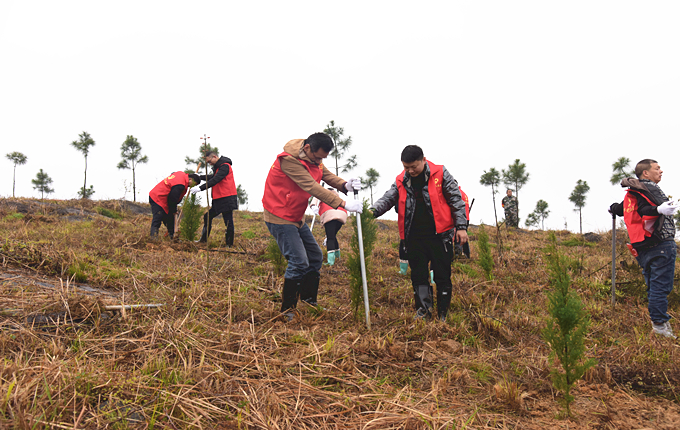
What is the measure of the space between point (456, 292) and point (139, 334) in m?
3.79

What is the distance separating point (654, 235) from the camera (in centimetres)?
382

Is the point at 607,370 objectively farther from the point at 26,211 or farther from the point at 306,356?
the point at 26,211

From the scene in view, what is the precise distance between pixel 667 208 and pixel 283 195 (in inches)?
152

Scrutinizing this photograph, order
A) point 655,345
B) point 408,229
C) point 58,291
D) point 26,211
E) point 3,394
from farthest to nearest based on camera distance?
point 26,211, point 408,229, point 655,345, point 58,291, point 3,394

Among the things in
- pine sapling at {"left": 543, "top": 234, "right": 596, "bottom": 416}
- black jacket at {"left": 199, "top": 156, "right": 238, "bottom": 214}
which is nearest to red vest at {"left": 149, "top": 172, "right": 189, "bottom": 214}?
black jacket at {"left": 199, "top": 156, "right": 238, "bottom": 214}

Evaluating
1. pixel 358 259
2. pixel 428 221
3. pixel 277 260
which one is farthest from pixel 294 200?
pixel 277 260

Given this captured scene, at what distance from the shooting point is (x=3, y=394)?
66.2 inches

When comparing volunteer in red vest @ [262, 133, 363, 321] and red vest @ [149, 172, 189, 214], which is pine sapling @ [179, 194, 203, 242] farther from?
volunteer in red vest @ [262, 133, 363, 321]

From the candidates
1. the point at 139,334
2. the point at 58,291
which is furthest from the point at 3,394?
the point at 58,291

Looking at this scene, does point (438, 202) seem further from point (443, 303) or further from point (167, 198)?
point (167, 198)

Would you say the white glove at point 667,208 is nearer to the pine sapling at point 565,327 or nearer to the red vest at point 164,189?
the pine sapling at point 565,327

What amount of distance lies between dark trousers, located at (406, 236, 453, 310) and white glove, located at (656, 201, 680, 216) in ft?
6.91

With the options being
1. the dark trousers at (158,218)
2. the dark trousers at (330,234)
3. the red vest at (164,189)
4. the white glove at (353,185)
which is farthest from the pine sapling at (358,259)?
the dark trousers at (158,218)

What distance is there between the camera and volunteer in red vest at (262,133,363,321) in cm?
362
